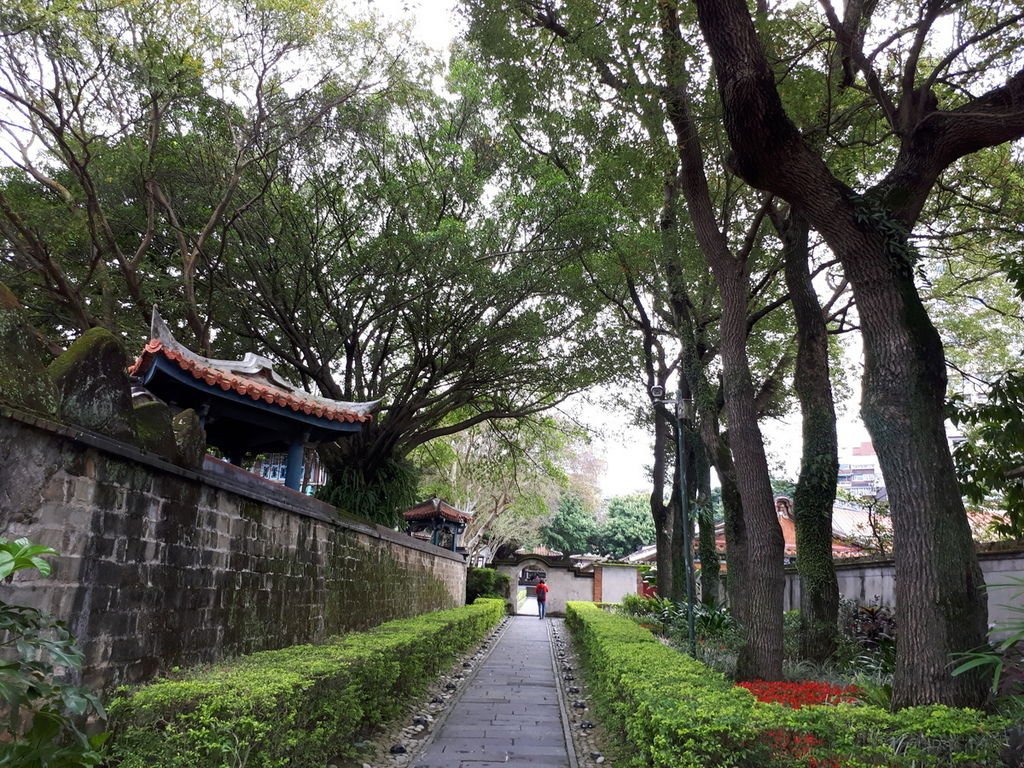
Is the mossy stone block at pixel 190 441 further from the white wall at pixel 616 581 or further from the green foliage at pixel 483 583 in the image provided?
the white wall at pixel 616 581

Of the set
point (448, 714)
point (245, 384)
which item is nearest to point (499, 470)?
point (448, 714)

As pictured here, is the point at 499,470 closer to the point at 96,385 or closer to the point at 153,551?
the point at 153,551

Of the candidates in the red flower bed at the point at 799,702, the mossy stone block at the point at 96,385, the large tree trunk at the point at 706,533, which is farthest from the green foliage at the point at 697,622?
the mossy stone block at the point at 96,385

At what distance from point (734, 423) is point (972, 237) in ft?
24.6

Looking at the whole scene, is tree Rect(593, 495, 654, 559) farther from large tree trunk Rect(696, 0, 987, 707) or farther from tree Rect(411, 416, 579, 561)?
large tree trunk Rect(696, 0, 987, 707)

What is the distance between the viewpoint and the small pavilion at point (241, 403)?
23.0 ft

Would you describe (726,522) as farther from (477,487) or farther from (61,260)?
(477,487)

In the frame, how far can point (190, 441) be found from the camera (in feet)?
18.2

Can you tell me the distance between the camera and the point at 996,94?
545 cm

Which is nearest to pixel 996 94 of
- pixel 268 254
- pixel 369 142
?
pixel 369 142

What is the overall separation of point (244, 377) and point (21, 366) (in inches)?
169

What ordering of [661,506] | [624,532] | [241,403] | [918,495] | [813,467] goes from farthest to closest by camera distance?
[624,532]
[661,506]
[813,467]
[241,403]
[918,495]

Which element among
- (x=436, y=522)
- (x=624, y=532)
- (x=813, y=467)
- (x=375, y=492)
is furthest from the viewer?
(x=624, y=532)

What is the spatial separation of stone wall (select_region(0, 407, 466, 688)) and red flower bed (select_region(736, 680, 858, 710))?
4.55 metres
